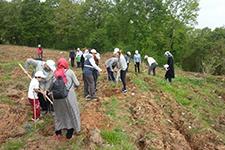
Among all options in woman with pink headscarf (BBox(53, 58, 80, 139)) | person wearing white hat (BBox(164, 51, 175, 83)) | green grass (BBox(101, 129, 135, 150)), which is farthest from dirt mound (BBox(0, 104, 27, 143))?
person wearing white hat (BBox(164, 51, 175, 83))

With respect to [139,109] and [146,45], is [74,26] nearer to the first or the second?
[146,45]

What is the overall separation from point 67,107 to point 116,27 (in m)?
44.7

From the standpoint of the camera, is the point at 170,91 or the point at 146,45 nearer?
the point at 170,91

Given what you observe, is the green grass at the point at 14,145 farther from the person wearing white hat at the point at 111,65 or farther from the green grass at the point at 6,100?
Result: the person wearing white hat at the point at 111,65

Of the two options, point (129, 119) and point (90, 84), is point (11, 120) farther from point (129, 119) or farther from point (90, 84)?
point (129, 119)

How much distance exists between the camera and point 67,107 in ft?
33.4

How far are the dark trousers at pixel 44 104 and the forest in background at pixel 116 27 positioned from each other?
39034mm

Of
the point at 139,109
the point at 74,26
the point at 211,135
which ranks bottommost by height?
the point at 211,135

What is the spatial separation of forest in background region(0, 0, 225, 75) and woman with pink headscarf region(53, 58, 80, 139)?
1623 inches

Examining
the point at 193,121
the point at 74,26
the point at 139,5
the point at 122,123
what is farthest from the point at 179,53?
the point at 122,123

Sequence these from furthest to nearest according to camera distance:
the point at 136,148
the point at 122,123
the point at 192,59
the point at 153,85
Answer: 1. the point at 192,59
2. the point at 153,85
3. the point at 122,123
4. the point at 136,148

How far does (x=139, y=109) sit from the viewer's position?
49.3 feet

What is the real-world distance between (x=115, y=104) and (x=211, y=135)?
11.5 feet

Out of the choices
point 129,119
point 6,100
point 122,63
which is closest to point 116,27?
point 122,63
